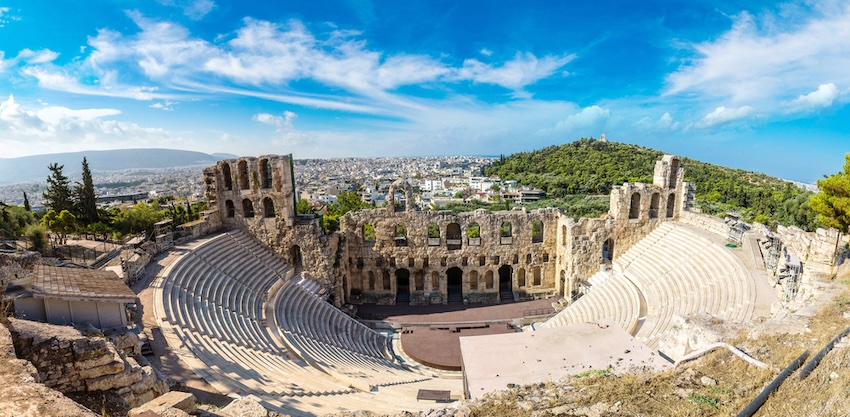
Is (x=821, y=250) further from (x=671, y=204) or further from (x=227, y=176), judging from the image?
(x=227, y=176)

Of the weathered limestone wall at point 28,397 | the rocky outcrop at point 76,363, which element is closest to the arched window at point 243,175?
the rocky outcrop at point 76,363

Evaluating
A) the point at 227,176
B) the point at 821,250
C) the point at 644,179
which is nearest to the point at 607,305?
the point at 821,250

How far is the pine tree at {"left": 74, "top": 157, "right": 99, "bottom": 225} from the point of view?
96.6 ft

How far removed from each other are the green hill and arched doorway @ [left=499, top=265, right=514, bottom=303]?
1045 inches

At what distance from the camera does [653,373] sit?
8773mm

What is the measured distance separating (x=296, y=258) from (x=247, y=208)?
447 cm

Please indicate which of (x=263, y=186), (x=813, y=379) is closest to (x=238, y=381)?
(x=813, y=379)

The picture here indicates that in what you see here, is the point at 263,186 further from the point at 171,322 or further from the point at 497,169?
the point at 497,169

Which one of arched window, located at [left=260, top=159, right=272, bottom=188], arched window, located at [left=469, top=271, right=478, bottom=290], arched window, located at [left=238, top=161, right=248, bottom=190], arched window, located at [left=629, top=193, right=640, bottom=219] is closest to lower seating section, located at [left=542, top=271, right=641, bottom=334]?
arched window, located at [left=629, top=193, right=640, bottom=219]

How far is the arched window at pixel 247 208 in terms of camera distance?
2534 centimetres

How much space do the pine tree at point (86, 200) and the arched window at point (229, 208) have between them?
42.6ft

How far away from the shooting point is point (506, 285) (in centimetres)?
2998

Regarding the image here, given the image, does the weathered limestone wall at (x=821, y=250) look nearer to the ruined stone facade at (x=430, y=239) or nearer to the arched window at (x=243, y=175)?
the ruined stone facade at (x=430, y=239)

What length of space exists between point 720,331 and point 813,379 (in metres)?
4.38
